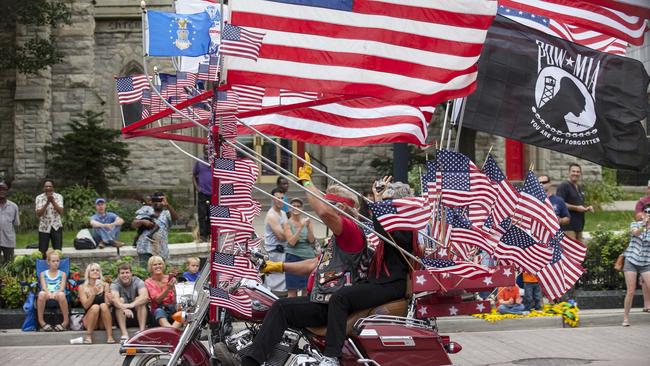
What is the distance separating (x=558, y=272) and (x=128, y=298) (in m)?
7.48

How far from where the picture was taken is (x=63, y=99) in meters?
30.1

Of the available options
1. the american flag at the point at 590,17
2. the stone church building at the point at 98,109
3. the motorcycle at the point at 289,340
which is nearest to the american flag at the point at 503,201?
the motorcycle at the point at 289,340

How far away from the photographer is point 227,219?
792cm

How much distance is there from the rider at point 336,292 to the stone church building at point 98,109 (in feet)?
70.0

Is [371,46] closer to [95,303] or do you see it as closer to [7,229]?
[95,303]

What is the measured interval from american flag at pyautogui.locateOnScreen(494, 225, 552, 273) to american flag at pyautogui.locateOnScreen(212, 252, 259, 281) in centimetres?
198

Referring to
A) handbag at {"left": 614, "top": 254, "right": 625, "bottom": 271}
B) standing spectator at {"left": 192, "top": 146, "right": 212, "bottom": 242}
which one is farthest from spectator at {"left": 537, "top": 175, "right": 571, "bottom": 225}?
standing spectator at {"left": 192, "top": 146, "right": 212, "bottom": 242}

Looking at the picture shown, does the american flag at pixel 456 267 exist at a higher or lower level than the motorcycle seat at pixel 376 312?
higher

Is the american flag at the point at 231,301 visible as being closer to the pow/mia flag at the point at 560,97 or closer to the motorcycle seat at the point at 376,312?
the motorcycle seat at the point at 376,312

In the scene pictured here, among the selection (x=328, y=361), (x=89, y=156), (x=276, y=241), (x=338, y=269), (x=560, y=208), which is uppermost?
(x=338, y=269)

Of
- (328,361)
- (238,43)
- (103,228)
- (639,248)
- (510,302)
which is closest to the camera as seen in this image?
(238,43)

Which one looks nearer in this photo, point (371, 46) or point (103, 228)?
point (371, 46)

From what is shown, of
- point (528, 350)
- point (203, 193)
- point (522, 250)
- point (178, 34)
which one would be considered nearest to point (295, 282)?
point (528, 350)

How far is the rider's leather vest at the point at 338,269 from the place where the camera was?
27.0 feet
